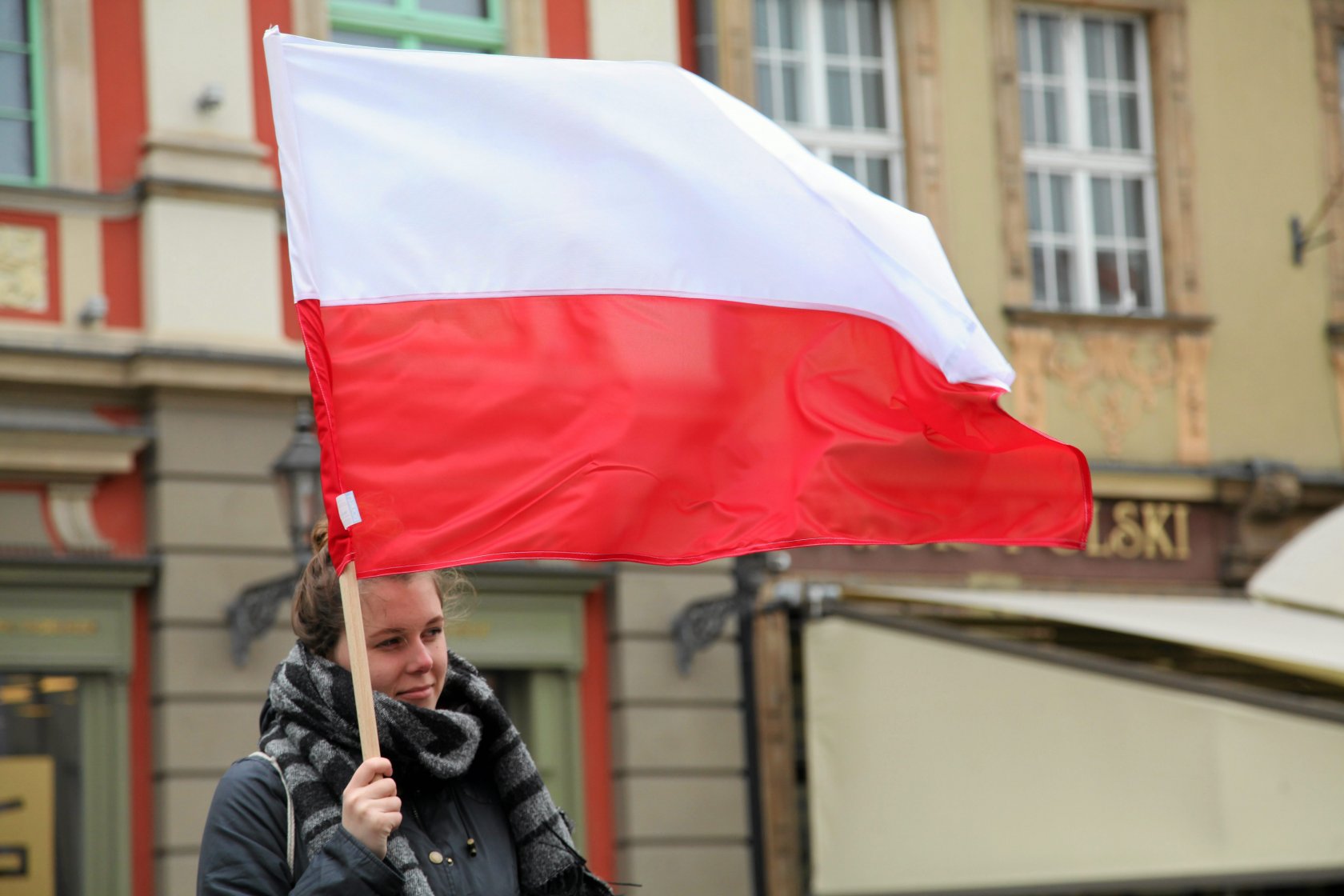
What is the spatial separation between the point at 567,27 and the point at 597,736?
4053mm

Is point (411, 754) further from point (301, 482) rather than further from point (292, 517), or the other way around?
point (292, 517)

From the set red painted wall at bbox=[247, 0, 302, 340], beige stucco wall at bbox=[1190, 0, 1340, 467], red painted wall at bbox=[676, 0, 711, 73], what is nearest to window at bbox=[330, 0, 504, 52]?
red painted wall at bbox=[247, 0, 302, 340]

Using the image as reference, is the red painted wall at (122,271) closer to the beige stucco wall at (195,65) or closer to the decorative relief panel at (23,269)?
the decorative relief panel at (23,269)

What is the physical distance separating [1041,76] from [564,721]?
5.37 meters

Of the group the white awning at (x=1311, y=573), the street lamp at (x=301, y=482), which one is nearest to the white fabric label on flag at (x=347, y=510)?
the street lamp at (x=301, y=482)

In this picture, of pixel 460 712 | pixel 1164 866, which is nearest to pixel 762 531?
pixel 460 712

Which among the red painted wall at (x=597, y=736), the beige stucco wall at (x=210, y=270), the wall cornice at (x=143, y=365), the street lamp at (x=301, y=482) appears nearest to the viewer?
the street lamp at (x=301, y=482)

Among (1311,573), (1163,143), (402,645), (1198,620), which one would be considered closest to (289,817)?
(402,645)

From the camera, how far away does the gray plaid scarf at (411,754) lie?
3.41 metres

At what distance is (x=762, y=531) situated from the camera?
4430 millimetres

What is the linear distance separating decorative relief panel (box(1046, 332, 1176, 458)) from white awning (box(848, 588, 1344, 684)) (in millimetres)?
1140

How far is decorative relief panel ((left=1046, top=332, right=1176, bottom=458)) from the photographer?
43.0ft

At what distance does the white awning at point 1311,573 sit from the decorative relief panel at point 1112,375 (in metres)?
1.34

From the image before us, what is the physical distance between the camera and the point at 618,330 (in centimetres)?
445
